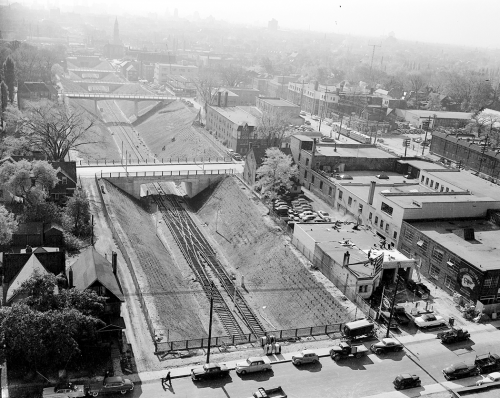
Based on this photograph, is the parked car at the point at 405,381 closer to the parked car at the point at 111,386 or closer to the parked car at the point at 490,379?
the parked car at the point at 490,379

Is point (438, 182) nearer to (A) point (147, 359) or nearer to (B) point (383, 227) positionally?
(B) point (383, 227)

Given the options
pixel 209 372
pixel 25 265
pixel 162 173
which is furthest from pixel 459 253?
pixel 162 173

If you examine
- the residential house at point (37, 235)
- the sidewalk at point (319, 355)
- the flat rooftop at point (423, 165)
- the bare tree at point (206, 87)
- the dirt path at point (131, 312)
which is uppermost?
the bare tree at point (206, 87)

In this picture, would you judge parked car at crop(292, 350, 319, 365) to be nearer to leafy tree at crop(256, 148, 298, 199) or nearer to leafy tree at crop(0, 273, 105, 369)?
leafy tree at crop(0, 273, 105, 369)

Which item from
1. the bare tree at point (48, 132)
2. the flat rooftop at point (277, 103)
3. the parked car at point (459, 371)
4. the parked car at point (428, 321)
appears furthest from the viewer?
the flat rooftop at point (277, 103)

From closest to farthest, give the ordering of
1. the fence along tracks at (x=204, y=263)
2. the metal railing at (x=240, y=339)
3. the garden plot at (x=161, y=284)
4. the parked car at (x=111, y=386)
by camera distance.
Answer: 1. the parked car at (x=111, y=386)
2. the metal railing at (x=240, y=339)
3. the garden plot at (x=161, y=284)
4. the fence along tracks at (x=204, y=263)

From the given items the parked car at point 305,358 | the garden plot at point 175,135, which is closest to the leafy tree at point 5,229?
the parked car at point 305,358

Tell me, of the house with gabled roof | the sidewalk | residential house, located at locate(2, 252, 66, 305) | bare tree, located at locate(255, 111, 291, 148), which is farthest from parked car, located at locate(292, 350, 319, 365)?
bare tree, located at locate(255, 111, 291, 148)

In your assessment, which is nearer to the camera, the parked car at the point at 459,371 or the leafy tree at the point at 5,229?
the parked car at the point at 459,371
